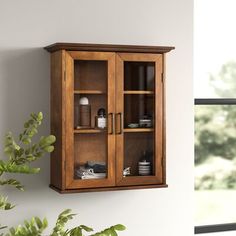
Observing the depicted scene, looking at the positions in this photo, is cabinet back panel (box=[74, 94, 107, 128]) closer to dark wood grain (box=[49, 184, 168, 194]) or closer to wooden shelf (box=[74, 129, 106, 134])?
wooden shelf (box=[74, 129, 106, 134])

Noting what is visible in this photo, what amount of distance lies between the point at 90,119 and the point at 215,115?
43.6 inches

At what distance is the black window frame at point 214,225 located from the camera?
378cm

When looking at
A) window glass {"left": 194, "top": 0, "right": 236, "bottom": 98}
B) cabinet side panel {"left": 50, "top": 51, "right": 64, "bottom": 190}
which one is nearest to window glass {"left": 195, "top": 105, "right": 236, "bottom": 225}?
window glass {"left": 194, "top": 0, "right": 236, "bottom": 98}

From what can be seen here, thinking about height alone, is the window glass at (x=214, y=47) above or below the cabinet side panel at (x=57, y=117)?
above

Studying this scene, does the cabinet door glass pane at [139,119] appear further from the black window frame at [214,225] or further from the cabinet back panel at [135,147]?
the black window frame at [214,225]

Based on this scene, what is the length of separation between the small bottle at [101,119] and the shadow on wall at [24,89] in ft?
0.94

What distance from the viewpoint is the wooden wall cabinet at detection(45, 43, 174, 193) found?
2990 millimetres

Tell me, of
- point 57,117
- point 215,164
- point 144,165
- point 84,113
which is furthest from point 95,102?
point 215,164

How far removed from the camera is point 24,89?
314 cm

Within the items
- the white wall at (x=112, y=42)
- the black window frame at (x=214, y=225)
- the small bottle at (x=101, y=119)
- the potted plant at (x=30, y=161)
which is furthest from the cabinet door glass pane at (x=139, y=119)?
the black window frame at (x=214, y=225)

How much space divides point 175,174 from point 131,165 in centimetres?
42

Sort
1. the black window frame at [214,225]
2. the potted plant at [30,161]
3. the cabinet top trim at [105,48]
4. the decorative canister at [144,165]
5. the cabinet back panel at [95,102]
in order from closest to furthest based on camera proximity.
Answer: the potted plant at [30,161], the cabinet top trim at [105,48], the cabinet back panel at [95,102], the decorative canister at [144,165], the black window frame at [214,225]

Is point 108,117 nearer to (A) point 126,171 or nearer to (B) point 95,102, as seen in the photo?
(B) point 95,102

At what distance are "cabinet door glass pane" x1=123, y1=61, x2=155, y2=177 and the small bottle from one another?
11 cm
